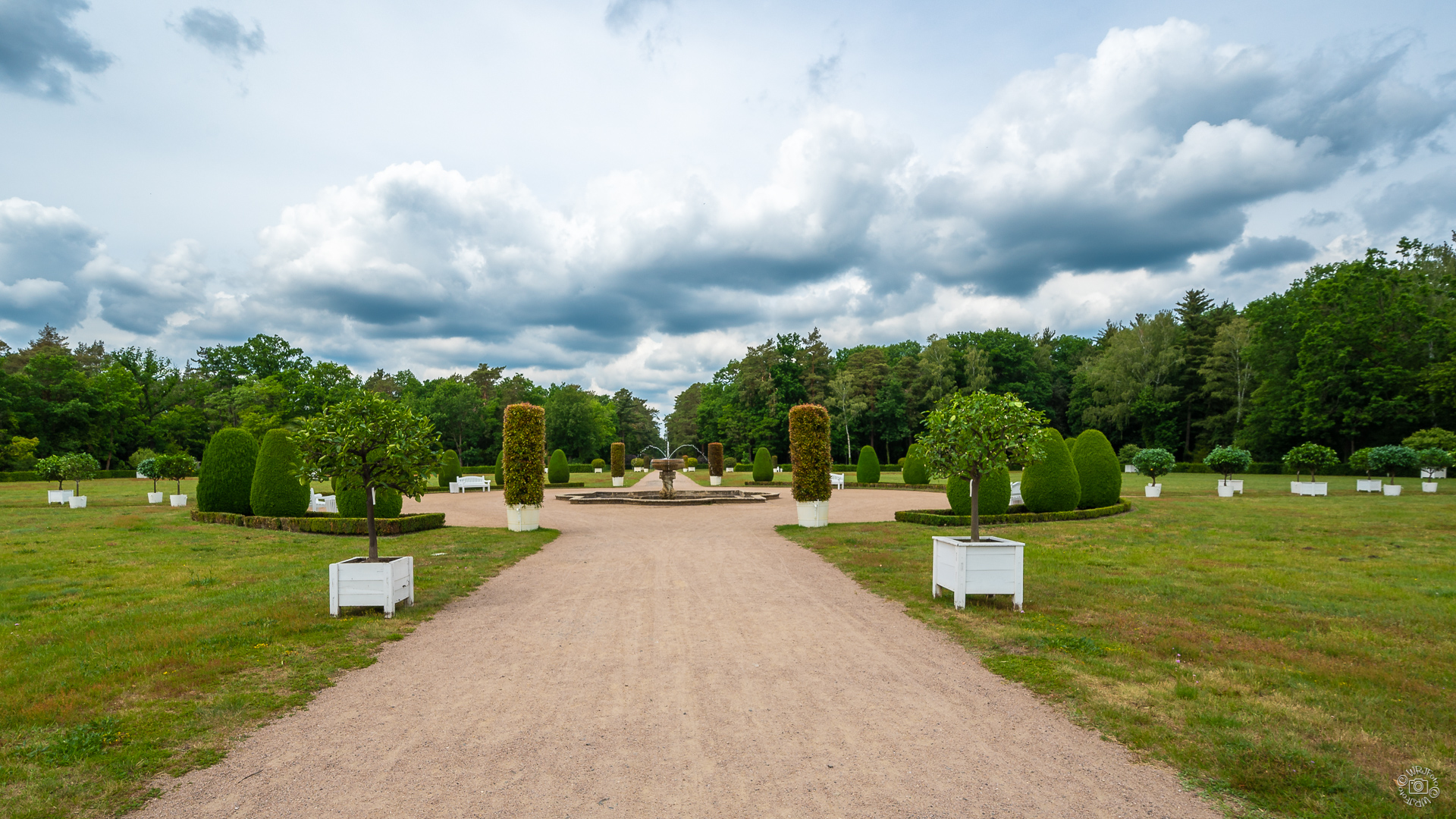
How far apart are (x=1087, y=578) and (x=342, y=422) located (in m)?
Answer: 9.80

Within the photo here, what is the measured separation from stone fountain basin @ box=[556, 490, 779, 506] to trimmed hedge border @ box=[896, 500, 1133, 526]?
8.79 metres

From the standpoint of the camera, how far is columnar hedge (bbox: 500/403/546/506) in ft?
47.4

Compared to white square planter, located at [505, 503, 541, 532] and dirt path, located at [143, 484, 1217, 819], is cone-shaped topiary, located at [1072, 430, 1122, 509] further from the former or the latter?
white square planter, located at [505, 503, 541, 532]

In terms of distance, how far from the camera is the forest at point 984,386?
117 feet

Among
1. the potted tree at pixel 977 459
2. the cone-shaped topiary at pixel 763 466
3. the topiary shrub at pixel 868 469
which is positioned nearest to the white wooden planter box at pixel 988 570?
the potted tree at pixel 977 459

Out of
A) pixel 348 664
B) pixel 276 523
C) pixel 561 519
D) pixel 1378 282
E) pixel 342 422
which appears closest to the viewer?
pixel 348 664

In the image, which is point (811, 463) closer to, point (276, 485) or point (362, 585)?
point (362, 585)

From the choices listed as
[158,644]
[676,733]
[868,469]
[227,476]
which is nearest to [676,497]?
[868,469]

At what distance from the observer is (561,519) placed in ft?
57.4

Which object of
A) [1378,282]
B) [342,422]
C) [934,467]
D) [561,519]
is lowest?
[561,519]

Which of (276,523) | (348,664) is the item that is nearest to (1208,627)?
(348,664)

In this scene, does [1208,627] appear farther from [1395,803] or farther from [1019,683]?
[1395,803]

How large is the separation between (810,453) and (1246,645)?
33.1 feet

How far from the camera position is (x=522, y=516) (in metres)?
14.6
